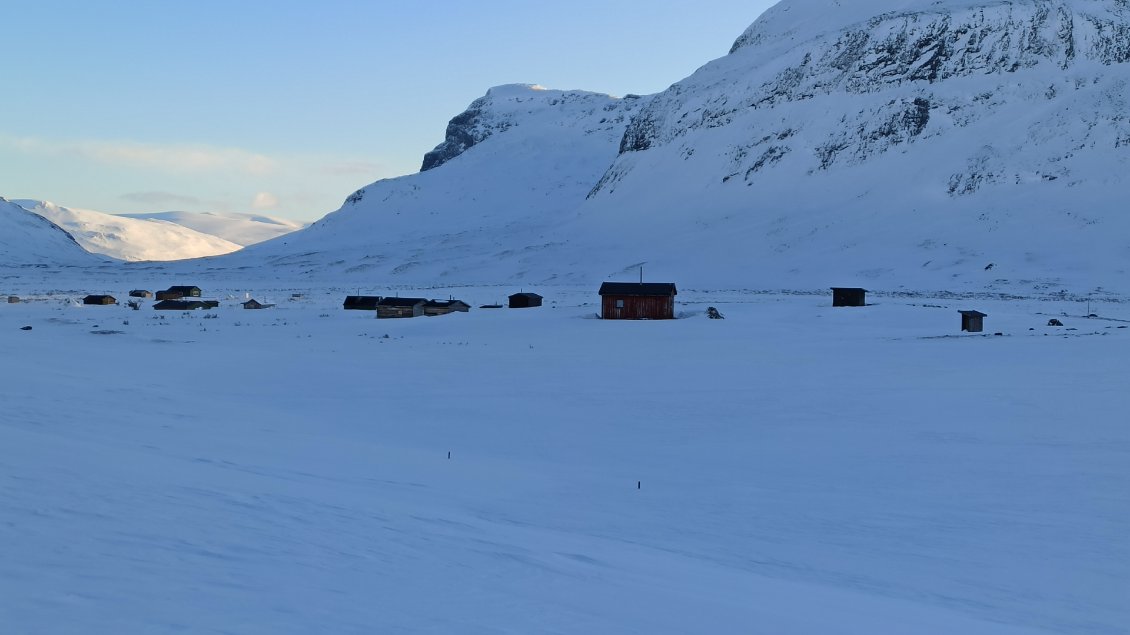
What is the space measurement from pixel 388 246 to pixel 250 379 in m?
138

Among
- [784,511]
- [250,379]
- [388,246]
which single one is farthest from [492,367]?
[388,246]

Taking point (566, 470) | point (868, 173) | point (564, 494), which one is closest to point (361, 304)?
point (566, 470)

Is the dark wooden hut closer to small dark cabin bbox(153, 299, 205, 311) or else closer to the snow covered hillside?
small dark cabin bbox(153, 299, 205, 311)

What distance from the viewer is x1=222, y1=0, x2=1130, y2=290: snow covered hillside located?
330 feet

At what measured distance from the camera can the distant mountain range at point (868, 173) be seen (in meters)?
100

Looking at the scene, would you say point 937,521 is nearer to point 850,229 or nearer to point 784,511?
point 784,511

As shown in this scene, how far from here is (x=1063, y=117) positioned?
118m

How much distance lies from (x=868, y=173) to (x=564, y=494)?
11980 cm

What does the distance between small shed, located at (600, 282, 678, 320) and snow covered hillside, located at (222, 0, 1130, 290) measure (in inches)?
1654

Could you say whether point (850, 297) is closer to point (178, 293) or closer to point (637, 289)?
point (637, 289)

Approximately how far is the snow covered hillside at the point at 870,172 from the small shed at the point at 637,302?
42.0 m

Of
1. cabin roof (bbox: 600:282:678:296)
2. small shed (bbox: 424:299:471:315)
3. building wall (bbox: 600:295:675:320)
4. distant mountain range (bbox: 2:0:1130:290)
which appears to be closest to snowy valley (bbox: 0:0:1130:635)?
building wall (bbox: 600:295:675:320)

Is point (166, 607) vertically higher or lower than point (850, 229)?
lower

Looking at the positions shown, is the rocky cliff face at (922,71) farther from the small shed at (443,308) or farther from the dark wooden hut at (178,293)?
the dark wooden hut at (178,293)
